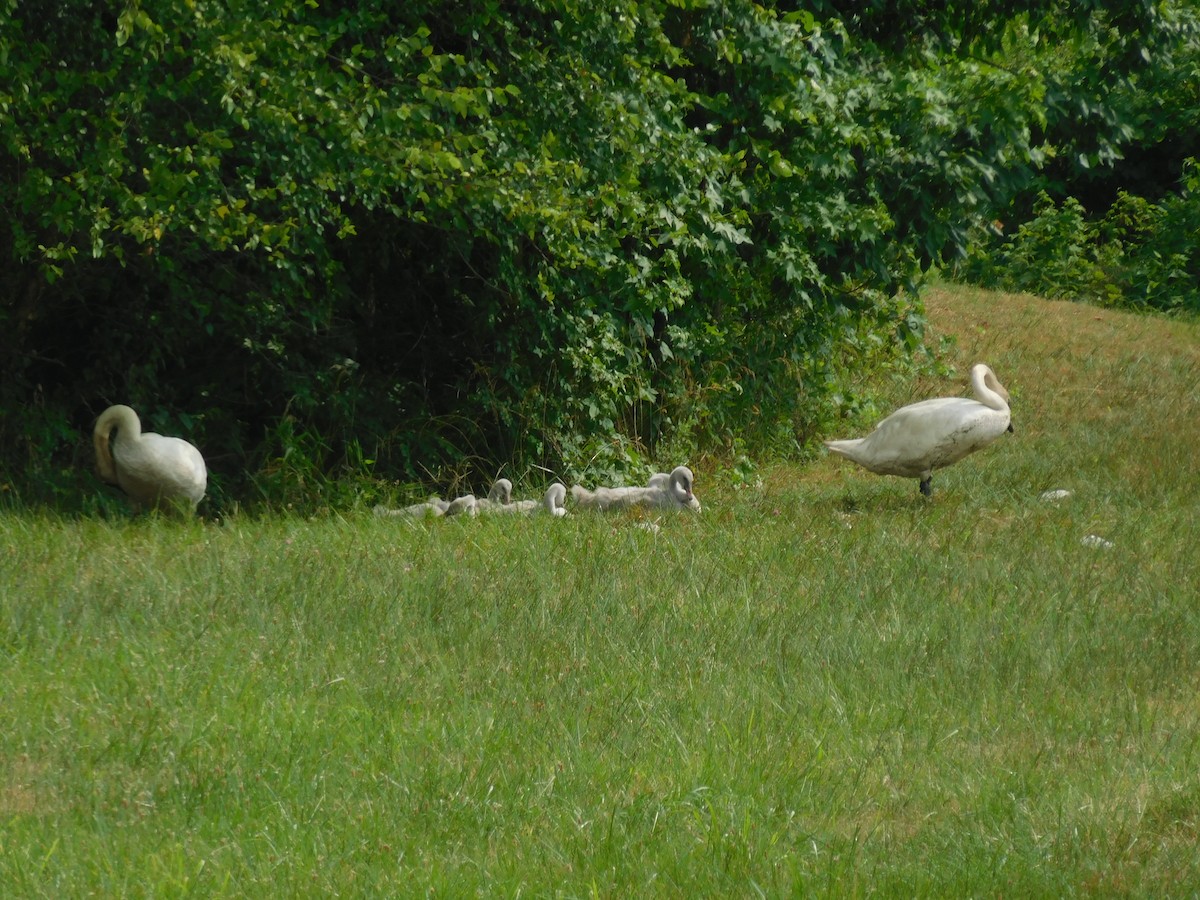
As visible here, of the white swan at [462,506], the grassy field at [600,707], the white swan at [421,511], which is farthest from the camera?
the white swan at [462,506]

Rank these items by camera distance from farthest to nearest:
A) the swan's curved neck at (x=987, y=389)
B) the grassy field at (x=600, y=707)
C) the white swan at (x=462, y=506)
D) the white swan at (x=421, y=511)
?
1. the swan's curved neck at (x=987, y=389)
2. the white swan at (x=462, y=506)
3. the white swan at (x=421, y=511)
4. the grassy field at (x=600, y=707)

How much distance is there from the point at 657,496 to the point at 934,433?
181 cm

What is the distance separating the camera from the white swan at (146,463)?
30.4ft

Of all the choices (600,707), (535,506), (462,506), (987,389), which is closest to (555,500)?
(535,506)

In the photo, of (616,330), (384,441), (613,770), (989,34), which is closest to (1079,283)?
(989,34)

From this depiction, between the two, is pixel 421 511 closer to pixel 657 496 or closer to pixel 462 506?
pixel 462 506

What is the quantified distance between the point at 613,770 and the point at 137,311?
7355mm

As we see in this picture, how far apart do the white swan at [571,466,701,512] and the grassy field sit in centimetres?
59

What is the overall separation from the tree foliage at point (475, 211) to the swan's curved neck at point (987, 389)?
211 cm

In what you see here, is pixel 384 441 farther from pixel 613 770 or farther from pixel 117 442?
pixel 613 770

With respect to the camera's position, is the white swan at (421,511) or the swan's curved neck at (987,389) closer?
the white swan at (421,511)

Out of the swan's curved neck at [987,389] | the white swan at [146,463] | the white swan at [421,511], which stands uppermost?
the swan's curved neck at [987,389]

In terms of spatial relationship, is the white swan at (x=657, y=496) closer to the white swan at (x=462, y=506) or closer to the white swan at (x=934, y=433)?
the white swan at (x=462, y=506)

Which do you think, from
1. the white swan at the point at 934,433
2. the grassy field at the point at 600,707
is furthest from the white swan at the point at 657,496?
the white swan at the point at 934,433
